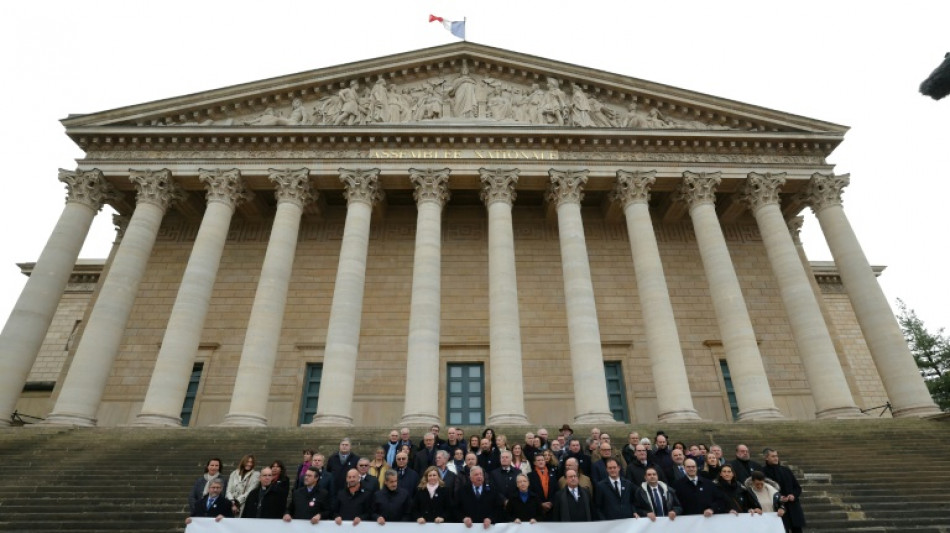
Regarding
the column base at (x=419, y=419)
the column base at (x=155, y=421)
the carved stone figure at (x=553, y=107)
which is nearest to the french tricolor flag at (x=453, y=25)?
the carved stone figure at (x=553, y=107)

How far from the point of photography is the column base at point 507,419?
16062 mm

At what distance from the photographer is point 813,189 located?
69.7ft

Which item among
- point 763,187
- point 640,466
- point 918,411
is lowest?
point 640,466

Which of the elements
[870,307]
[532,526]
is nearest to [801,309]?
[870,307]

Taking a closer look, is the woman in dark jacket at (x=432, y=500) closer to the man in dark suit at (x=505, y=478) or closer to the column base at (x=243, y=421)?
the man in dark suit at (x=505, y=478)

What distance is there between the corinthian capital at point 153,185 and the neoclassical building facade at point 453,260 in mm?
93

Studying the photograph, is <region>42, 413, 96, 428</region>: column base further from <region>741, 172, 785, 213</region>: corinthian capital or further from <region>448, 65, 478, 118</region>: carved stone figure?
<region>741, 172, 785, 213</region>: corinthian capital

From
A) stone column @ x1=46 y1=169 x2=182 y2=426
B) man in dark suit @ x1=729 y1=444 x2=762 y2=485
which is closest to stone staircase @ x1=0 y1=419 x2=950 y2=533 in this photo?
stone column @ x1=46 y1=169 x2=182 y2=426

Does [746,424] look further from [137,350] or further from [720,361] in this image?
[137,350]

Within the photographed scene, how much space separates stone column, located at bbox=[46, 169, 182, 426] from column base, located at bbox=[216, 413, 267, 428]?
4.40 m

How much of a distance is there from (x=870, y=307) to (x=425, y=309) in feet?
51.1

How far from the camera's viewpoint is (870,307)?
61.5ft

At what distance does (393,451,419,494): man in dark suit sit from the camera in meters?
7.68

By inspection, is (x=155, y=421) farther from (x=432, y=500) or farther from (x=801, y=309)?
(x=801, y=309)
